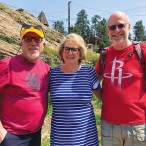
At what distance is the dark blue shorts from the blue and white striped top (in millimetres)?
216

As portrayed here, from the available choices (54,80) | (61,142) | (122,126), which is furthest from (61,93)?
(122,126)

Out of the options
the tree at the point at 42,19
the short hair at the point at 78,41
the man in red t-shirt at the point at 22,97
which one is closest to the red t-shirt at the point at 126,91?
the short hair at the point at 78,41

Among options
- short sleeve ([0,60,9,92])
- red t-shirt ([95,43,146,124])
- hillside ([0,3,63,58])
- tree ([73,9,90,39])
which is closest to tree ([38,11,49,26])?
hillside ([0,3,63,58])

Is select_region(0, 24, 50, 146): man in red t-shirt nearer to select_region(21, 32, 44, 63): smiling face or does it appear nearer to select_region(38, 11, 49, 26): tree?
select_region(21, 32, 44, 63): smiling face

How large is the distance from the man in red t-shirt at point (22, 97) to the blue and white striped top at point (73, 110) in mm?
188

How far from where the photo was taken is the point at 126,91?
3.86 meters

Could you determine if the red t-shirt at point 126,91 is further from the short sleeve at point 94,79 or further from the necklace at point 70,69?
the necklace at point 70,69

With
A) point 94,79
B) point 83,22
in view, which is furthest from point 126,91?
point 83,22

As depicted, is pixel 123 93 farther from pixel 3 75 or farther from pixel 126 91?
pixel 3 75

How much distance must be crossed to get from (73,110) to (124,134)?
2.31ft

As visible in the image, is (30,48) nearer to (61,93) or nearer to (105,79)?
(61,93)

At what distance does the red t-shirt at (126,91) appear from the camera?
3.84m

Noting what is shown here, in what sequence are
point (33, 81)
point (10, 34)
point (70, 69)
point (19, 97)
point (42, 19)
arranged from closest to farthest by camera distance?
point (19, 97)
point (33, 81)
point (70, 69)
point (10, 34)
point (42, 19)

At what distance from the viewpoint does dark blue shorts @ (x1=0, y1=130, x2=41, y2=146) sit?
3633mm
